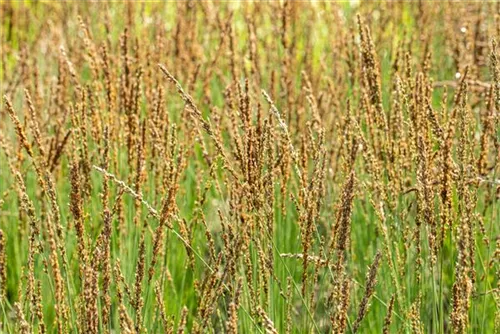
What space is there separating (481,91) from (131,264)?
6.08 feet

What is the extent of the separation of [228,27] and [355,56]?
66cm

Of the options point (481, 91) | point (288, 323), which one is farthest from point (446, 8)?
point (288, 323)

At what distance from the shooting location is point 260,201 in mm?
1889

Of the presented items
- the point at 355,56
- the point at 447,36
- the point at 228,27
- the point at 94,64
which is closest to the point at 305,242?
the point at 94,64

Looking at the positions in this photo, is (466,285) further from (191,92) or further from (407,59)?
(191,92)

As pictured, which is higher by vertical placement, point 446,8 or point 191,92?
point 446,8

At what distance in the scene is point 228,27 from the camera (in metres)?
3.76

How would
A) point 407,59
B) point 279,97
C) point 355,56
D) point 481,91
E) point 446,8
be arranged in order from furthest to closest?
1. point 446,8
2. point 279,97
3. point 481,91
4. point 355,56
5. point 407,59

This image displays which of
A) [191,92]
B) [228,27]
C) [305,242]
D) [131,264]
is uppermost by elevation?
[228,27]

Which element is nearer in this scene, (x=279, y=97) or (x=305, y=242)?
(x=305, y=242)

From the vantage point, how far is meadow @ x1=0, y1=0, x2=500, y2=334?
1.77 meters

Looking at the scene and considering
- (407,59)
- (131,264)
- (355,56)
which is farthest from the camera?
(355,56)

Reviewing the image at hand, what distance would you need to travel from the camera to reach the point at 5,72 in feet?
14.0

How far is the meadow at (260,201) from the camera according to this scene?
1774 mm
